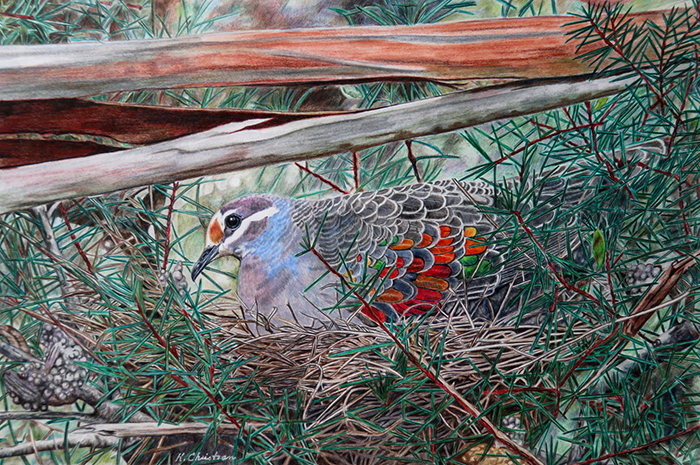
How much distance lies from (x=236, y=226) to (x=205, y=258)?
0.22 ft

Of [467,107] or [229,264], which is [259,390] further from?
[467,107]

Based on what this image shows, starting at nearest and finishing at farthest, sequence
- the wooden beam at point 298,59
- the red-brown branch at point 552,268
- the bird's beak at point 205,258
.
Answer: the red-brown branch at point 552,268, the wooden beam at point 298,59, the bird's beak at point 205,258

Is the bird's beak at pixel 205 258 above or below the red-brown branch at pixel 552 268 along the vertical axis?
below

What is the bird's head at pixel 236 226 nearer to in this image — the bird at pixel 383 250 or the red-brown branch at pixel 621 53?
the bird at pixel 383 250

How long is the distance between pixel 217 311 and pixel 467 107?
47 cm

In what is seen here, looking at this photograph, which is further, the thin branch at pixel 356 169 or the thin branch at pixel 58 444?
the thin branch at pixel 356 169

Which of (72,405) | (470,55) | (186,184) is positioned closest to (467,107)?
(470,55)

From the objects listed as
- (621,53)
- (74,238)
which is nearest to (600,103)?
(621,53)

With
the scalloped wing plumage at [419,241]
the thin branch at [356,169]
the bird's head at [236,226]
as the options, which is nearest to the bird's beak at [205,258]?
the bird's head at [236,226]

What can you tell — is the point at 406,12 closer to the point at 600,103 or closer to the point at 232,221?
the point at 600,103

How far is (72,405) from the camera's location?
73 centimetres

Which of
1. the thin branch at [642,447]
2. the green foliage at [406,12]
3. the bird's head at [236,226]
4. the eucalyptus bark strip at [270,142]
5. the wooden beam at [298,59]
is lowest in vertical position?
the thin branch at [642,447]

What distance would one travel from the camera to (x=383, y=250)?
30.1 inches

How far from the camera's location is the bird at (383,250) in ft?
2.42
